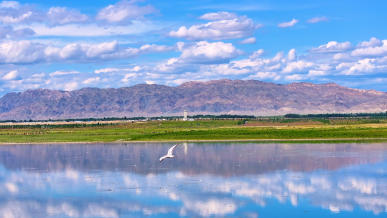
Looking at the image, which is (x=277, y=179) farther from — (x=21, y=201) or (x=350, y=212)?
(x=21, y=201)

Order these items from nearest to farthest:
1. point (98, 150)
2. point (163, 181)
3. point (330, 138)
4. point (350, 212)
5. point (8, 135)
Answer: point (350, 212) < point (163, 181) < point (98, 150) < point (330, 138) < point (8, 135)

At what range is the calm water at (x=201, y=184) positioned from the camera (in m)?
32.5

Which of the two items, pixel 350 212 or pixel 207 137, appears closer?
pixel 350 212

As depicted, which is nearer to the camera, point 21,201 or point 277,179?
point 21,201

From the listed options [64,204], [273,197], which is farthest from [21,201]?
[273,197]

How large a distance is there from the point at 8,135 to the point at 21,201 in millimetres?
77435

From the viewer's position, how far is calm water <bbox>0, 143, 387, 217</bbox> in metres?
32.5

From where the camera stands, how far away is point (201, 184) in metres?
40.8

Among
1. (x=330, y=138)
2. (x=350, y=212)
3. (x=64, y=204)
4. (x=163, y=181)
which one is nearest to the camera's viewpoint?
(x=350, y=212)

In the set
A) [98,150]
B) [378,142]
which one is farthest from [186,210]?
[378,142]

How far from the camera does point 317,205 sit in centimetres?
3325

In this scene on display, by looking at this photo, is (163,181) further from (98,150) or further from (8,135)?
(8,135)

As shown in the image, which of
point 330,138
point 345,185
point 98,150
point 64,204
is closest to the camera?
point 64,204

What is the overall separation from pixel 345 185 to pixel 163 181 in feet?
42.5
